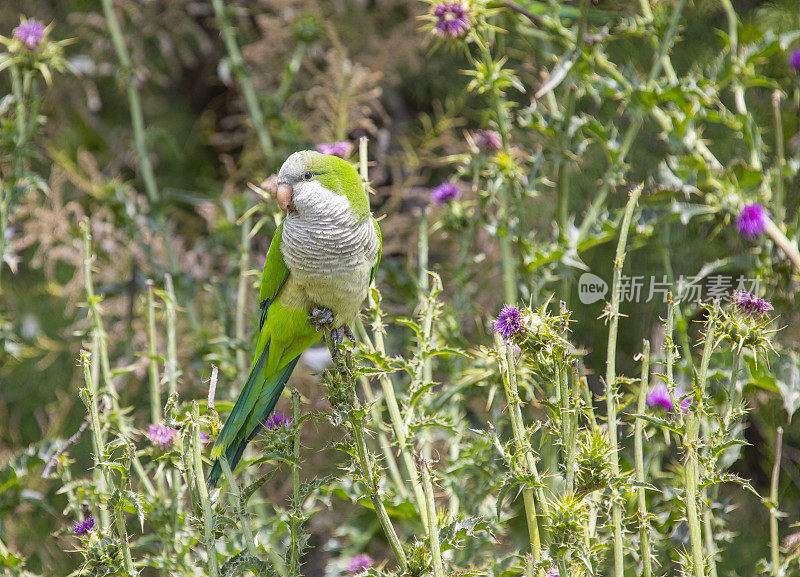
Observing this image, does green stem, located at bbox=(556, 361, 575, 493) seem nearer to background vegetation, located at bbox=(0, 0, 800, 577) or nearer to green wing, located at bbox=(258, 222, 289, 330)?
background vegetation, located at bbox=(0, 0, 800, 577)

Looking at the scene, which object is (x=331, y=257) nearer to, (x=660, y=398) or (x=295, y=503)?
(x=295, y=503)

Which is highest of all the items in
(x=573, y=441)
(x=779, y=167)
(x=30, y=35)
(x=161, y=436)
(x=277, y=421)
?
(x=30, y=35)

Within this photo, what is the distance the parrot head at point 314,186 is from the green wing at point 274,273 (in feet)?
0.43

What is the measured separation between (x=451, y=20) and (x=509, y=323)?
3.56 ft

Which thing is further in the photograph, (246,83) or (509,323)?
(246,83)

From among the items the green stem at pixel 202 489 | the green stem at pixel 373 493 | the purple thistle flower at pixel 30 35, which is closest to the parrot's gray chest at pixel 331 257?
the green stem at pixel 373 493

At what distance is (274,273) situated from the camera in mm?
1773

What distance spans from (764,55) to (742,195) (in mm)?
406

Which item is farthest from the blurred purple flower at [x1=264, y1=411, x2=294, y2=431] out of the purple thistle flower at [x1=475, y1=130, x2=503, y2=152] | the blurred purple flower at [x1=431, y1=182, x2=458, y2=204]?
the purple thistle flower at [x1=475, y1=130, x2=503, y2=152]

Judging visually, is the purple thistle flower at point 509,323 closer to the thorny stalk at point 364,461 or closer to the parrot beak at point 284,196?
the thorny stalk at point 364,461

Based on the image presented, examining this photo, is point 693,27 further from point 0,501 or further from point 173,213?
point 0,501

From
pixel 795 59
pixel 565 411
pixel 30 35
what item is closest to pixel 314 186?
pixel 565 411

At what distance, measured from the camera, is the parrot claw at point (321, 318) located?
64.8 inches

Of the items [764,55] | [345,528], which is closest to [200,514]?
[345,528]
